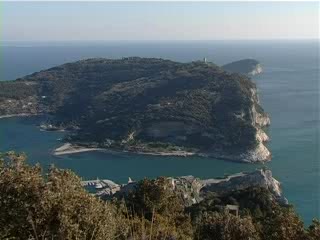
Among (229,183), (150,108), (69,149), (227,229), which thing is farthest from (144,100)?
(227,229)

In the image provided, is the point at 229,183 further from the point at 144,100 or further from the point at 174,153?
the point at 144,100

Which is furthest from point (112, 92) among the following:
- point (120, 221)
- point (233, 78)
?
point (120, 221)

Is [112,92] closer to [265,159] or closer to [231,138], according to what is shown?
[231,138]

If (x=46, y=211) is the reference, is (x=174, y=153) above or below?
below

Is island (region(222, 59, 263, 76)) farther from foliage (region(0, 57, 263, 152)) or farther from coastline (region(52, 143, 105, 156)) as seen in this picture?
coastline (region(52, 143, 105, 156))

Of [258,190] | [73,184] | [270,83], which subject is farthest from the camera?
[270,83]

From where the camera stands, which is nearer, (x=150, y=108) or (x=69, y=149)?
(x=69, y=149)

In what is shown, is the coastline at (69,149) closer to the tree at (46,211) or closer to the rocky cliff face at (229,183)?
the rocky cliff face at (229,183)

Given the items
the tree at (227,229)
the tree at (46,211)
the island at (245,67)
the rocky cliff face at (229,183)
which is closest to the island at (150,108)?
the rocky cliff face at (229,183)
